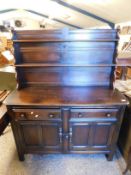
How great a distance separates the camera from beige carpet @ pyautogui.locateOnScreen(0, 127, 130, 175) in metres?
1.46

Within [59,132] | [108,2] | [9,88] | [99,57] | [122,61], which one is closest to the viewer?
[59,132]

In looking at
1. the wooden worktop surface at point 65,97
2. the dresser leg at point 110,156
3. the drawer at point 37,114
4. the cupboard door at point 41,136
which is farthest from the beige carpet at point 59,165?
the wooden worktop surface at point 65,97

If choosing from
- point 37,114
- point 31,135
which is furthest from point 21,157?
point 37,114

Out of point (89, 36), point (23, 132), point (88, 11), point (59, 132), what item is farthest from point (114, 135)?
point (88, 11)

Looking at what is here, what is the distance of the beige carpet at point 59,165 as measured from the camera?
4.79 ft

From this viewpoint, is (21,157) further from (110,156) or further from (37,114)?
(110,156)

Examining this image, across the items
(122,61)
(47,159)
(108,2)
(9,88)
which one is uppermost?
(108,2)

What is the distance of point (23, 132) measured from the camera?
1.41 meters

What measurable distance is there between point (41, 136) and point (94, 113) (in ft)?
2.02

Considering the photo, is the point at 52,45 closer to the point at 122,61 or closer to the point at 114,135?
the point at 122,61

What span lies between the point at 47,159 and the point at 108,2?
449 centimetres

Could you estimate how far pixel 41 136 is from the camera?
1424 millimetres

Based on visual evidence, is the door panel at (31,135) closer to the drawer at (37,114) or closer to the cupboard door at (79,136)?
the drawer at (37,114)

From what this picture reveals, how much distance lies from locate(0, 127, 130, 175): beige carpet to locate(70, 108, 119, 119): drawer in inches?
25.4
